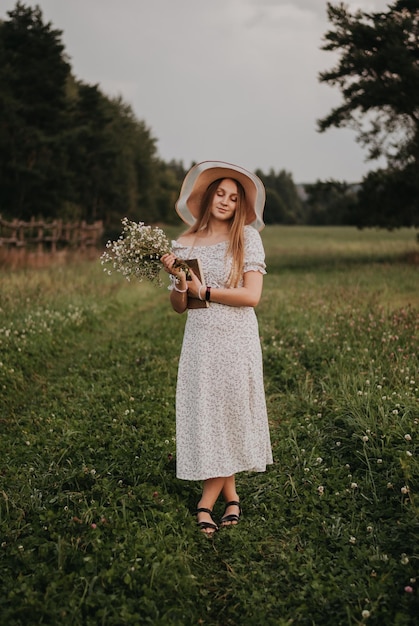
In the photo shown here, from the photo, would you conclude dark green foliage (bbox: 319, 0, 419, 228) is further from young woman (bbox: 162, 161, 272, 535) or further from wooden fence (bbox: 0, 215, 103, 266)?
young woman (bbox: 162, 161, 272, 535)

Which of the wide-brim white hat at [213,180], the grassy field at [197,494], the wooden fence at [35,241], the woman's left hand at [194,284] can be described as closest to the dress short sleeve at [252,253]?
the wide-brim white hat at [213,180]

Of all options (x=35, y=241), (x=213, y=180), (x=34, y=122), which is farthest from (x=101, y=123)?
(x=213, y=180)

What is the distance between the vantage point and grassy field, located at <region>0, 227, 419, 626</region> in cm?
350

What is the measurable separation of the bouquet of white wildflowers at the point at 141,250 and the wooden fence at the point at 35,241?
14204 mm

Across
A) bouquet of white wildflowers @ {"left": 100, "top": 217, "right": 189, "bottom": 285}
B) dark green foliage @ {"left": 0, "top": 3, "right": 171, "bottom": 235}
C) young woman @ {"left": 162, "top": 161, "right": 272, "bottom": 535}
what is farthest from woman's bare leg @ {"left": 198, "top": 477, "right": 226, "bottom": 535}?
dark green foliage @ {"left": 0, "top": 3, "right": 171, "bottom": 235}

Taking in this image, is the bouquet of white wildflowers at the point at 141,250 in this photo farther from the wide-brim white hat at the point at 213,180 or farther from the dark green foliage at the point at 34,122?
the dark green foliage at the point at 34,122

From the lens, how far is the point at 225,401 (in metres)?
4.43

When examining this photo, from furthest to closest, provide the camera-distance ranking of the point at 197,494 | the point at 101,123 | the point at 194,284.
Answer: the point at 101,123 → the point at 197,494 → the point at 194,284

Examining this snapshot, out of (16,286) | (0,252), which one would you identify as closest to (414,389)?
(16,286)

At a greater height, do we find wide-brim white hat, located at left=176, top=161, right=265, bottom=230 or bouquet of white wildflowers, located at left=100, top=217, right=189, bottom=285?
wide-brim white hat, located at left=176, top=161, right=265, bottom=230

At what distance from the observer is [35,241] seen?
22.6 m

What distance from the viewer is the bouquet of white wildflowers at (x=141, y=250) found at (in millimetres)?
4406

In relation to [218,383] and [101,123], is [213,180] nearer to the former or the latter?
[218,383]

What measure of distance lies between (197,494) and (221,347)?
1.34 meters
